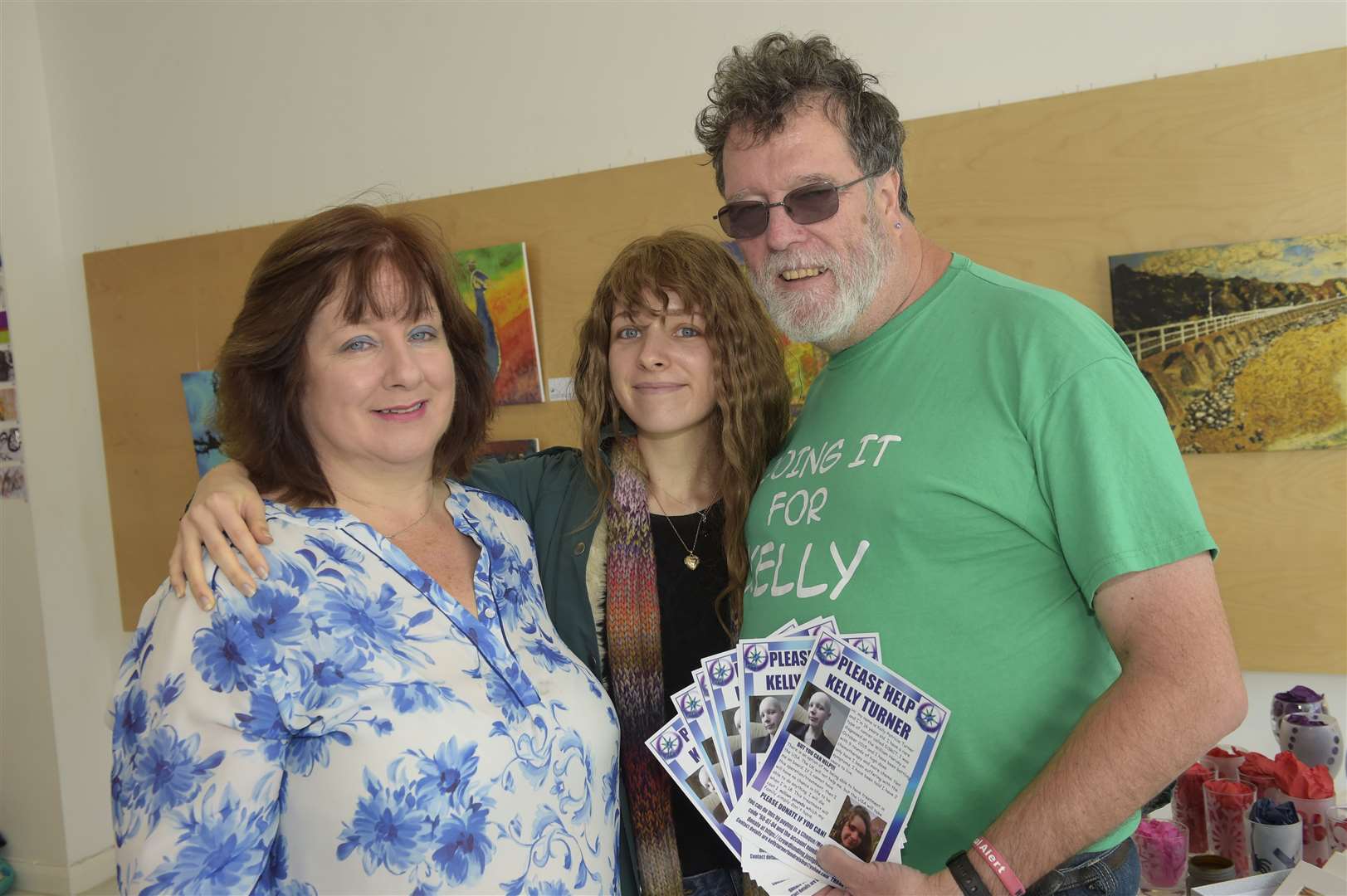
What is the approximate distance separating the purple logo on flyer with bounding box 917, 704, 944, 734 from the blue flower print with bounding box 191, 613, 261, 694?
40.4 inches

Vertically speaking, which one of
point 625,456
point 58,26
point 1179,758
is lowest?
point 1179,758

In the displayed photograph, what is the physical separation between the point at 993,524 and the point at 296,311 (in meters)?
1.24

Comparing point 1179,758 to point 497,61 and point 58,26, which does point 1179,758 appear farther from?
point 58,26

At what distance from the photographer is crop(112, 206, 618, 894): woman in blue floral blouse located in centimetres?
146

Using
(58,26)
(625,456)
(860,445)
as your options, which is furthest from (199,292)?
(860,445)

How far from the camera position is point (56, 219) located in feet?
17.5

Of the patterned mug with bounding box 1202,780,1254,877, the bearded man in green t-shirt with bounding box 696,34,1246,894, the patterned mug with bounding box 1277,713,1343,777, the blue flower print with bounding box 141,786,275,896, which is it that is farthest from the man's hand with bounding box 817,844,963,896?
the patterned mug with bounding box 1277,713,1343,777

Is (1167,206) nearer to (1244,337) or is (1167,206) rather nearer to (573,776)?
(1244,337)

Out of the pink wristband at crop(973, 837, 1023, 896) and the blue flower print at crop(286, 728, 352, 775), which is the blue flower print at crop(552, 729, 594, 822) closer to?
the blue flower print at crop(286, 728, 352, 775)

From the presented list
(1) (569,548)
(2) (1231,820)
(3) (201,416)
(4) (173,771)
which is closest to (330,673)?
(4) (173,771)

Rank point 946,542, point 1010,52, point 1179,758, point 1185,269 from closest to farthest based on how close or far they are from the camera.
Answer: point 1179,758, point 946,542, point 1185,269, point 1010,52

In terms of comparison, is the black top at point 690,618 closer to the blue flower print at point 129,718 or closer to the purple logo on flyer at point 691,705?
the purple logo on flyer at point 691,705

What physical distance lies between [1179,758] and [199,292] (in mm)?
4964

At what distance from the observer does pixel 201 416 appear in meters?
5.07
